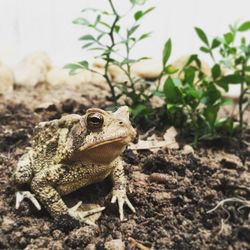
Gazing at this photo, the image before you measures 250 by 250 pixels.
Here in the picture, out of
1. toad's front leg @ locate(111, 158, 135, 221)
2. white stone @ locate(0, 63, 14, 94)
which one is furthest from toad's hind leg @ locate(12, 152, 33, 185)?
white stone @ locate(0, 63, 14, 94)

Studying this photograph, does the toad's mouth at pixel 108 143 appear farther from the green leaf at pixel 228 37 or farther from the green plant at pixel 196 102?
the green leaf at pixel 228 37

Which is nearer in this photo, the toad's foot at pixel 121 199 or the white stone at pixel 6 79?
the toad's foot at pixel 121 199

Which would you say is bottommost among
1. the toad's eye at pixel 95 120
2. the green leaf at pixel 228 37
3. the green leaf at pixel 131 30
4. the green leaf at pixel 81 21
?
the toad's eye at pixel 95 120

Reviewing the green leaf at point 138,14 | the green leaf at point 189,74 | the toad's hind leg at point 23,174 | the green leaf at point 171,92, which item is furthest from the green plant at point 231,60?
the toad's hind leg at point 23,174

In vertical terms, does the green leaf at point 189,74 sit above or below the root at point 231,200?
above

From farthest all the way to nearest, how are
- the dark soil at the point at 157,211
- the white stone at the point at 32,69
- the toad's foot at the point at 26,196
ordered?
the white stone at the point at 32,69 → the toad's foot at the point at 26,196 → the dark soil at the point at 157,211

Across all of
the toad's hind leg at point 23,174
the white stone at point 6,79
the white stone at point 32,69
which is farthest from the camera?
the white stone at point 32,69

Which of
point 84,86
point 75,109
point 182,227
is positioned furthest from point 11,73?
point 182,227

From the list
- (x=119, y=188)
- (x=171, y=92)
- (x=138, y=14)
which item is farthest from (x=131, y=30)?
(x=119, y=188)
